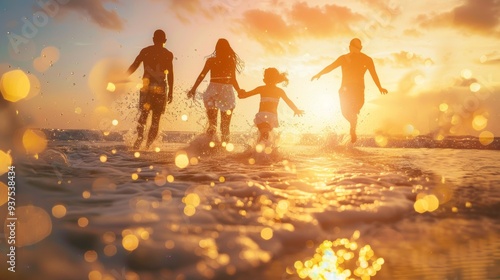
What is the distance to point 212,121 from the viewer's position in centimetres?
937

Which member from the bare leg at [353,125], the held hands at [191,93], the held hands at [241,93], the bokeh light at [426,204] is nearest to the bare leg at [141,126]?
the held hands at [191,93]

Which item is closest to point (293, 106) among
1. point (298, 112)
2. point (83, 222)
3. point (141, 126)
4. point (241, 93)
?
point (298, 112)

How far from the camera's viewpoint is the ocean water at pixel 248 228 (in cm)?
200

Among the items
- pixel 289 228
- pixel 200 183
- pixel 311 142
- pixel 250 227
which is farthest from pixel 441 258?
pixel 311 142

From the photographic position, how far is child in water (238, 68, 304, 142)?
866cm

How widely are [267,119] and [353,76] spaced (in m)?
3.80

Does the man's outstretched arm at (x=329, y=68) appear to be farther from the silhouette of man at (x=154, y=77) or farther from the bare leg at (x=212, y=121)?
the silhouette of man at (x=154, y=77)

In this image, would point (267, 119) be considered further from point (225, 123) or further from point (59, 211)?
point (59, 211)

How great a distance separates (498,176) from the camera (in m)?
5.62

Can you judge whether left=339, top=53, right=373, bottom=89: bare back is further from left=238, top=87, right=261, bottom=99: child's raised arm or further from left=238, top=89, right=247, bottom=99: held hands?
left=238, top=89, right=247, bottom=99: held hands

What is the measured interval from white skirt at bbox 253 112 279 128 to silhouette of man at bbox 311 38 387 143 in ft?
8.70

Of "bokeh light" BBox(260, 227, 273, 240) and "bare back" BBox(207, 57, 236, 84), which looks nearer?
"bokeh light" BBox(260, 227, 273, 240)

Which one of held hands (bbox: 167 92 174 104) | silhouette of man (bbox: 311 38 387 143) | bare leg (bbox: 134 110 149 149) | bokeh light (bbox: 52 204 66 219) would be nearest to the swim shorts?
bare leg (bbox: 134 110 149 149)

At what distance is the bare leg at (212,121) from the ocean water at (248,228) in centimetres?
467
